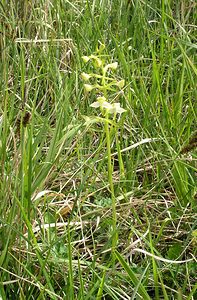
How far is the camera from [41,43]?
233cm

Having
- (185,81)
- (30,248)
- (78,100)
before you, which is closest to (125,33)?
(185,81)

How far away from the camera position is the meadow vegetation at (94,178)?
130 centimetres

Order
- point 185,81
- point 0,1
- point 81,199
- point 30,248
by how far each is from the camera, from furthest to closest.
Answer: point 0,1, point 185,81, point 81,199, point 30,248

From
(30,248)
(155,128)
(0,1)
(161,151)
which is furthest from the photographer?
(0,1)

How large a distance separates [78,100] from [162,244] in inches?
22.3

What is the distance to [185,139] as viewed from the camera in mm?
1791

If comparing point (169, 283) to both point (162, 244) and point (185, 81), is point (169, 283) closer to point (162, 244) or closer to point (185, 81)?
point (162, 244)

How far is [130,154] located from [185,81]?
0.39m

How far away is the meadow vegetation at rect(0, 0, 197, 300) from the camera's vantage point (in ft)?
4.28

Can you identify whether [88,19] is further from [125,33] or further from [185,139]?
[185,139]

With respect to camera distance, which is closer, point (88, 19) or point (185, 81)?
point (185, 81)

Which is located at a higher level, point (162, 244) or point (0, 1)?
point (0, 1)

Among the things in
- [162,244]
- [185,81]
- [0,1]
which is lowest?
[162,244]

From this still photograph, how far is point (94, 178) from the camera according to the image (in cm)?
164
